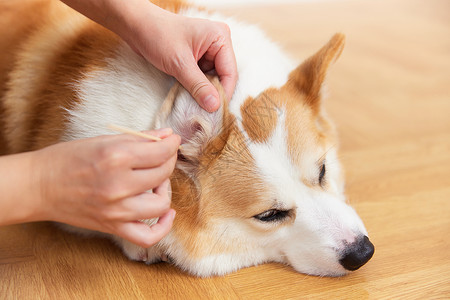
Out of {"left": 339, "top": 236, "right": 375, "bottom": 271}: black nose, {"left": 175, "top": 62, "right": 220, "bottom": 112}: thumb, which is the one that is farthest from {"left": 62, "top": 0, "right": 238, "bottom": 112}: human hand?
{"left": 339, "top": 236, "right": 375, "bottom": 271}: black nose

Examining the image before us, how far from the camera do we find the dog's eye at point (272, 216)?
114cm

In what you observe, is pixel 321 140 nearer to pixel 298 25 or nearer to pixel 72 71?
pixel 72 71

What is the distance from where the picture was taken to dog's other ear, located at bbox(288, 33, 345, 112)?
1.25m

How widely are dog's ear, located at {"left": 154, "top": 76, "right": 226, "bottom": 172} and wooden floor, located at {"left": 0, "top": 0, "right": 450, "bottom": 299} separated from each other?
301mm

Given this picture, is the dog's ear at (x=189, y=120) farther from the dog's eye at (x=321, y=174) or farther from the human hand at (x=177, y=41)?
the dog's eye at (x=321, y=174)

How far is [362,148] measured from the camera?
1.75 m

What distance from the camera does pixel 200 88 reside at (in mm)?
1073

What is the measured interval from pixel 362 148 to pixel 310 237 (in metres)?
0.71

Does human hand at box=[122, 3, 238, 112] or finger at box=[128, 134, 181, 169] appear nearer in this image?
finger at box=[128, 134, 181, 169]

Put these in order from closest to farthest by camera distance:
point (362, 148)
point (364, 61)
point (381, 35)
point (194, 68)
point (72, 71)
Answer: point (194, 68) < point (72, 71) < point (362, 148) < point (364, 61) < point (381, 35)

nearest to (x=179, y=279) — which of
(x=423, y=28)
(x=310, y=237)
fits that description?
(x=310, y=237)

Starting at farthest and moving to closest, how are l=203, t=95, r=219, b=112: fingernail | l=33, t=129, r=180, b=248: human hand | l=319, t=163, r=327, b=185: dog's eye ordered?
l=319, t=163, r=327, b=185: dog's eye, l=203, t=95, r=219, b=112: fingernail, l=33, t=129, r=180, b=248: human hand

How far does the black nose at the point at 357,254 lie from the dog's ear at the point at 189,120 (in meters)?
0.38

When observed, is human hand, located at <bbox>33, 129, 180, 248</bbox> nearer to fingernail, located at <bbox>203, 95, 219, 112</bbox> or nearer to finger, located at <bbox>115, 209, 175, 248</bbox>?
finger, located at <bbox>115, 209, 175, 248</bbox>
